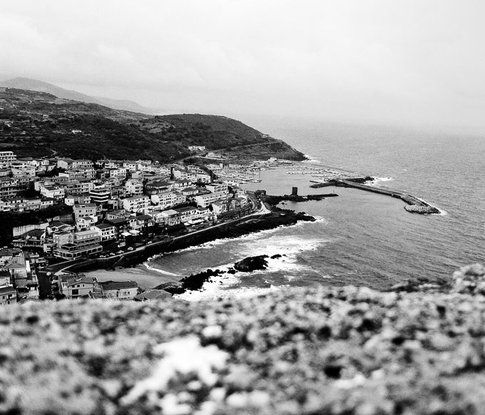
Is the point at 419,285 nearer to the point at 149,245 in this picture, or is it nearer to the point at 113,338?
the point at 113,338

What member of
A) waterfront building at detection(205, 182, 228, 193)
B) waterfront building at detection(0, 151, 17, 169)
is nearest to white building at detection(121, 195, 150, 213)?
waterfront building at detection(205, 182, 228, 193)

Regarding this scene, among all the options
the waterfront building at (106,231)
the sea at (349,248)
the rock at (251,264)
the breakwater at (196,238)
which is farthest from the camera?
the waterfront building at (106,231)

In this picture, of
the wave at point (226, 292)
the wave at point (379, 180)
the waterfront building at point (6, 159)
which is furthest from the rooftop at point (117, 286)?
the wave at point (379, 180)

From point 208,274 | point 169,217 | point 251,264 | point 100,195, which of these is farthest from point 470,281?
point 100,195

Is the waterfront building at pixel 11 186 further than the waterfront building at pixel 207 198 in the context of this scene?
No

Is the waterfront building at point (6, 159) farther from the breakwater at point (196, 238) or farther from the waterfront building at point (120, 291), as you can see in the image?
the waterfront building at point (120, 291)

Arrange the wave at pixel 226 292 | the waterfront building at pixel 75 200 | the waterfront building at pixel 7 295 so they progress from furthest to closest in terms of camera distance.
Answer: the waterfront building at pixel 75 200 < the wave at pixel 226 292 < the waterfront building at pixel 7 295
